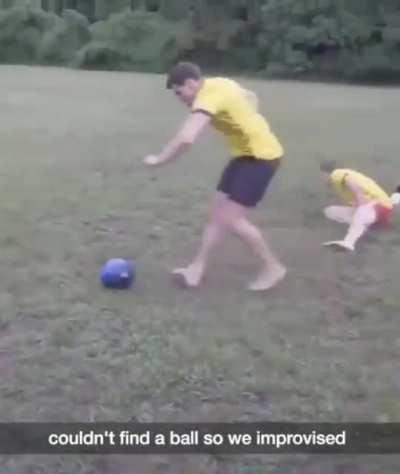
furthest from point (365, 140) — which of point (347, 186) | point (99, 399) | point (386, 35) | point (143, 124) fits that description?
point (386, 35)

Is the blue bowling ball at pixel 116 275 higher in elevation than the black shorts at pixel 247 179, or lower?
lower

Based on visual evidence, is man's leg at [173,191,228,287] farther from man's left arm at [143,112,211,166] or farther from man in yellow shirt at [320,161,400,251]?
man in yellow shirt at [320,161,400,251]

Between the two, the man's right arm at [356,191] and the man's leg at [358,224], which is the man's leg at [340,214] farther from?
the man's leg at [358,224]

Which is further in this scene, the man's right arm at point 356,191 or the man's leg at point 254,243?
the man's right arm at point 356,191

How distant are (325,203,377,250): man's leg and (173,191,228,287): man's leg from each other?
1.31 meters

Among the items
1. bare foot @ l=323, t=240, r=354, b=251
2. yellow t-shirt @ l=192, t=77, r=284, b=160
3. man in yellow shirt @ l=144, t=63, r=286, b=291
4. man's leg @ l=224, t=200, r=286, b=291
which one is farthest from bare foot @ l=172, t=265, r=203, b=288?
bare foot @ l=323, t=240, r=354, b=251

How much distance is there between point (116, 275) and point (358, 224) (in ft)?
7.06

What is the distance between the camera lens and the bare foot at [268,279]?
6035 mm

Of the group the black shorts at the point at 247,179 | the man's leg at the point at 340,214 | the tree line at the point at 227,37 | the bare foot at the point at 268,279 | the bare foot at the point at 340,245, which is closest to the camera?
the black shorts at the point at 247,179

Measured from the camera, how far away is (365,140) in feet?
47.3

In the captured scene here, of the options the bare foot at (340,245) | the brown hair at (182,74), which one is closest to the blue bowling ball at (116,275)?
the brown hair at (182,74)

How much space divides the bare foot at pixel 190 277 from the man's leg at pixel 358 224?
4.56 ft

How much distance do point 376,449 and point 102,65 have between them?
35.4 meters

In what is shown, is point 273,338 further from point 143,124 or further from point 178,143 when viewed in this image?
point 143,124
